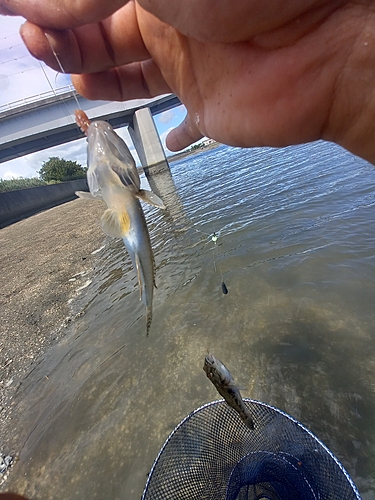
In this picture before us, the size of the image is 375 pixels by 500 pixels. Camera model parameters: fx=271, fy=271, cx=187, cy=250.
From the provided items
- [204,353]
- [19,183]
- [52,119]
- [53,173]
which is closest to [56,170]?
[53,173]

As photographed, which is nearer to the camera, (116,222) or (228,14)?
(228,14)

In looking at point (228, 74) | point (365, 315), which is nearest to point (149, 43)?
point (228, 74)

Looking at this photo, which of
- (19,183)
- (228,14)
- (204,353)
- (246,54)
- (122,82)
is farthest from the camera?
(19,183)

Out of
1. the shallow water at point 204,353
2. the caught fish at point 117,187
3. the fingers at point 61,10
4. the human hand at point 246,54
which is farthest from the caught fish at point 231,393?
the fingers at point 61,10

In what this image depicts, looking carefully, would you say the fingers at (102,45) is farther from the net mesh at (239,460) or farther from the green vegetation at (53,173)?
the green vegetation at (53,173)

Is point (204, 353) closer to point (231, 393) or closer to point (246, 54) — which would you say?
point (231, 393)

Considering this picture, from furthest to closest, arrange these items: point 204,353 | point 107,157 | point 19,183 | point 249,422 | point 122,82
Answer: point 19,183, point 204,353, point 249,422, point 122,82, point 107,157
